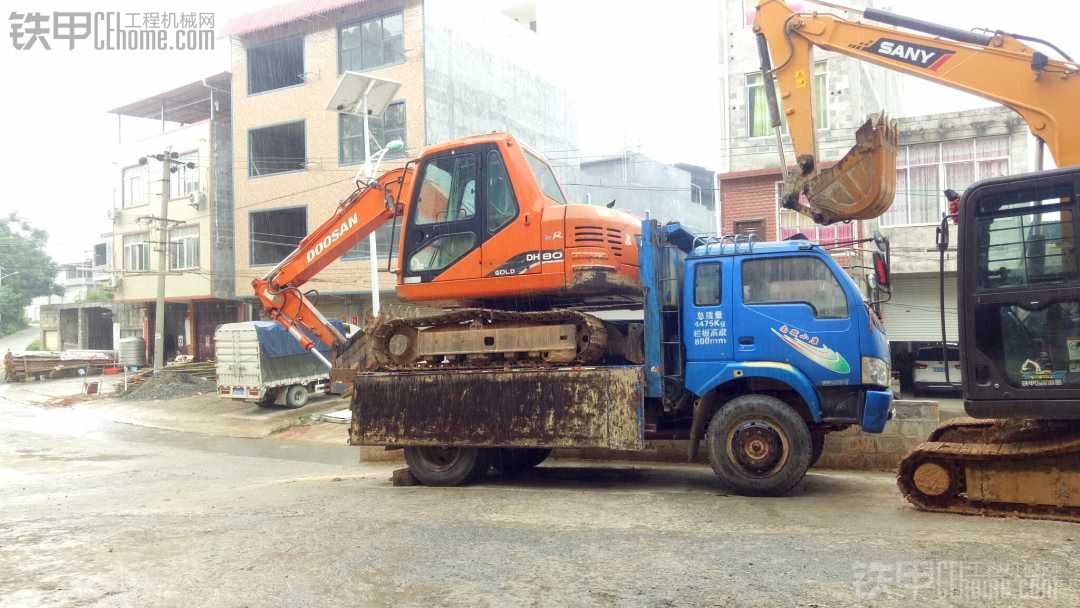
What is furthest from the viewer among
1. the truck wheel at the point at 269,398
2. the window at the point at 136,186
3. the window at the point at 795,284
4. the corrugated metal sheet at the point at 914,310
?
the window at the point at 136,186

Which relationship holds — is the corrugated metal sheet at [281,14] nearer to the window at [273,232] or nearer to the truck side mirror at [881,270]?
the window at [273,232]

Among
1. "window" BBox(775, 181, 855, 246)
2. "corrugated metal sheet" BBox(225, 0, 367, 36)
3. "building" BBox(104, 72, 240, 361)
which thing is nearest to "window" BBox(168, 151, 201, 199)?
"building" BBox(104, 72, 240, 361)

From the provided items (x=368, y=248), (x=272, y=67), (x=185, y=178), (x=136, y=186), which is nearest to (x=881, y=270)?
(x=368, y=248)

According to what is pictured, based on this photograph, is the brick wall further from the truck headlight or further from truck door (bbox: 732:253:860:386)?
the truck headlight

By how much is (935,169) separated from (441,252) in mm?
13496

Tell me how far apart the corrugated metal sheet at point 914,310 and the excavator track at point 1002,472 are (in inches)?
498

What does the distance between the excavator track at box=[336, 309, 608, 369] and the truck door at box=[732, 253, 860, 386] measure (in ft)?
5.01

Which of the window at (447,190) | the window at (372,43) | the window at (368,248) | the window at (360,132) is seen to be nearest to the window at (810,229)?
the window at (447,190)

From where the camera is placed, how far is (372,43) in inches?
1075

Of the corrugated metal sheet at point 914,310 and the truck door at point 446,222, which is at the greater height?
the truck door at point 446,222

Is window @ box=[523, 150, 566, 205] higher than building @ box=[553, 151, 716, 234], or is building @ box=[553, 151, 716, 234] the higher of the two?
building @ box=[553, 151, 716, 234]

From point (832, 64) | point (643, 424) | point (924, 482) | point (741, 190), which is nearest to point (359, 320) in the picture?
point (741, 190)

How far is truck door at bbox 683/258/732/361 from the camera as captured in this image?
7.66 metres

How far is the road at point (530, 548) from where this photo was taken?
4.48 metres
